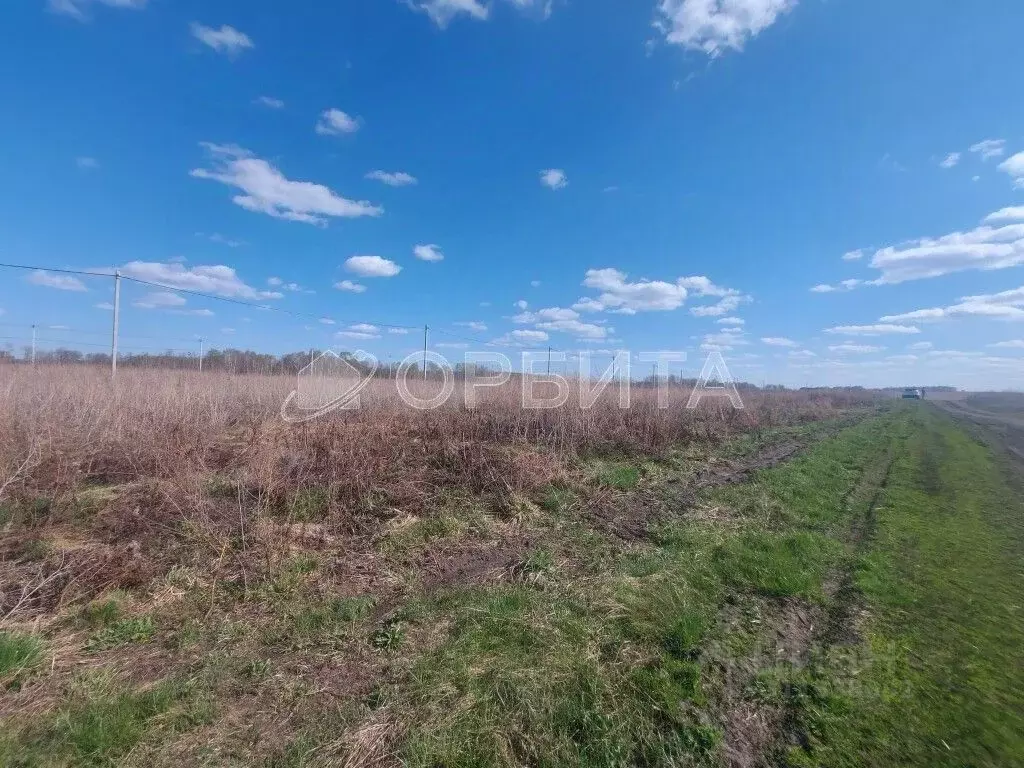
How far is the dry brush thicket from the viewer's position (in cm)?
399

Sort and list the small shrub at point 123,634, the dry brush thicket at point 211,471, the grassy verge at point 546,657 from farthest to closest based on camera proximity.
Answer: the dry brush thicket at point 211,471, the small shrub at point 123,634, the grassy verge at point 546,657

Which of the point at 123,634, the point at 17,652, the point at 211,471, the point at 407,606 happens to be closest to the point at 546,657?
the point at 407,606

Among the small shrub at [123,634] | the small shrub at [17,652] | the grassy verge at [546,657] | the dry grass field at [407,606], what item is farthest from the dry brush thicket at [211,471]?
the small shrub at [123,634]

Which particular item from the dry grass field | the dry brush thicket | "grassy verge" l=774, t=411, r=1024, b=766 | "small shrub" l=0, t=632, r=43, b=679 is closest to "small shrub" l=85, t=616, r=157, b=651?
the dry grass field

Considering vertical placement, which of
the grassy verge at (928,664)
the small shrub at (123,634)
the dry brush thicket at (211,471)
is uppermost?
the dry brush thicket at (211,471)

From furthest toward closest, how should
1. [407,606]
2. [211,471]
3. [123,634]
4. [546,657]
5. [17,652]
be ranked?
[211,471], [407,606], [123,634], [546,657], [17,652]

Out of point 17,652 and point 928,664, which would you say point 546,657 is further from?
point 17,652

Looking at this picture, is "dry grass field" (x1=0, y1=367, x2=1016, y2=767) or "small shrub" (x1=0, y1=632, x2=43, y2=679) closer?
"dry grass field" (x1=0, y1=367, x2=1016, y2=767)

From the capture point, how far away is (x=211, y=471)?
598cm

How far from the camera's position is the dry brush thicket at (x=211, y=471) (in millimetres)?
3990

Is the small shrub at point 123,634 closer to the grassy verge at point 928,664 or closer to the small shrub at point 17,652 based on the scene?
the small shrub at point 17,652

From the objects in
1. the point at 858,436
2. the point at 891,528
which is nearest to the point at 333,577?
the point at 891,528

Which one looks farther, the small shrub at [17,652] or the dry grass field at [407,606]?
the small shrub at [17,652]

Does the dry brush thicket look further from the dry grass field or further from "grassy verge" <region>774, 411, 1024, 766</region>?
"grassy verge" <region>774, 411, 1024, 766</region>
